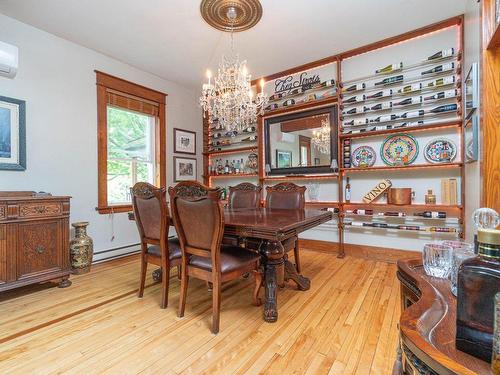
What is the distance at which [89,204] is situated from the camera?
11.1 feet

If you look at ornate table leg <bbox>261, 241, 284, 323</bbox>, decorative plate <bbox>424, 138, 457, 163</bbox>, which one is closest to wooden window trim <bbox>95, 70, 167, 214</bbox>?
ornate table leg <bbox>261, 241, 284, 323</bbox>

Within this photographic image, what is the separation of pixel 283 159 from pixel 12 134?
349cm

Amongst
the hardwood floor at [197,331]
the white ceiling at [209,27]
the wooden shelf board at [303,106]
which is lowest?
the hardwood floor at [197,331]

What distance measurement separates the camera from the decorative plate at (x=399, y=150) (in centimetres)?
317

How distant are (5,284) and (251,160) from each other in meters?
3.51

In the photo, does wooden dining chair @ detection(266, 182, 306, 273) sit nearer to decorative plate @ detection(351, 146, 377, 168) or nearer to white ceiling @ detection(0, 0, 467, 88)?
decorative plate @ detection(351, 146, 377, 168)

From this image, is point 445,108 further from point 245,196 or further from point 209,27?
point 209,27

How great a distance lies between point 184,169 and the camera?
4.78 m

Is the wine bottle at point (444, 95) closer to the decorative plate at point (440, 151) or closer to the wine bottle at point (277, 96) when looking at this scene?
the decorative plate at point (440, 151)

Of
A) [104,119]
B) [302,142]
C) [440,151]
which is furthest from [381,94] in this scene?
[104,119]

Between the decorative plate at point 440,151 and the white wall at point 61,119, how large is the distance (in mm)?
4230

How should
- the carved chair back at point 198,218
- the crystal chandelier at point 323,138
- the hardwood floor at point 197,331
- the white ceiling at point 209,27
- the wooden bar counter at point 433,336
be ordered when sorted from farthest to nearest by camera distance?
the crystal chandelier at point 323,138
the white ceiling at point 209,27
the carved chair back at point 198,218
the hardwood floor at point 197,331
the wooden bar counter at point 433,336

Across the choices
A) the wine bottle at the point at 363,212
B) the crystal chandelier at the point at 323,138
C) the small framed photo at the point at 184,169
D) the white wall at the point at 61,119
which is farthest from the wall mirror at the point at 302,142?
the white wall at the point at 61,119

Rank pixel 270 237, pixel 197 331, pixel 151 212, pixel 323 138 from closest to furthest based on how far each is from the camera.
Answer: pixel 270 237
pixel 197 331
pixel 151 212
pixel 323 138
